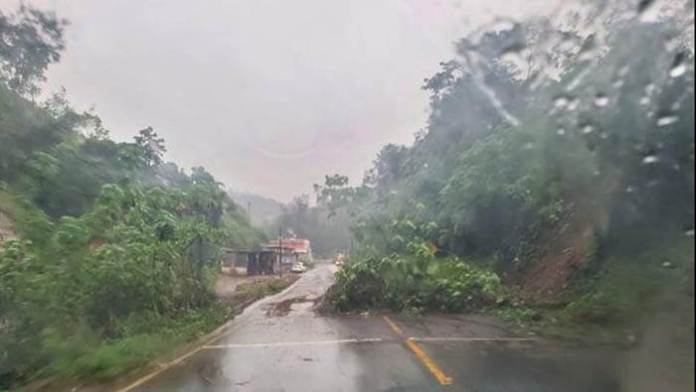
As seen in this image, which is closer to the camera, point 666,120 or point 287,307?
point 666,120

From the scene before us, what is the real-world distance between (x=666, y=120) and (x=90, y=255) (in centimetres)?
1036

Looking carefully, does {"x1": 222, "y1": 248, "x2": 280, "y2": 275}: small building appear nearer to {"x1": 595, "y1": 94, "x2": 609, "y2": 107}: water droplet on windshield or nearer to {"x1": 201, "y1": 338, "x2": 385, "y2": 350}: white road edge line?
{"x1": 201, "y1": 338, "x2": 385, "y2": 350}: white road edge line

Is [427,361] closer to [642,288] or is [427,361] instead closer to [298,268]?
[642,288]

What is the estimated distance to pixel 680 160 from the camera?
178 centimetres

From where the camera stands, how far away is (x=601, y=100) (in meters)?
2.58

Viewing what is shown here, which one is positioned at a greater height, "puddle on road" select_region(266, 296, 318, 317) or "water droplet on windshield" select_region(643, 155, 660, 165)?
"puddle on road" select_region(266, 296, 318, 317)

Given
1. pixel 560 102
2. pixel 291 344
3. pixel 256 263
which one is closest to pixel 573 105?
pixel 560 102

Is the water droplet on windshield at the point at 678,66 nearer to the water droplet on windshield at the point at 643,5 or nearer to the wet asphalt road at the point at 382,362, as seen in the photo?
the water droplet on windshield at the point at 643,5

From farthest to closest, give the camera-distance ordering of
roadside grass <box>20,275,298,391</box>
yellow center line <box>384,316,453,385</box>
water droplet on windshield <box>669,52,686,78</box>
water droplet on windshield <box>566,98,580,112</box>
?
roadside grass <box>20,275,298,391</box> < yellow center line <box>384,316,453,385</box> < water droplet on windshield <box>566,98,580,112</box> < water droplet on windshield <box>669,52,686,78</box>

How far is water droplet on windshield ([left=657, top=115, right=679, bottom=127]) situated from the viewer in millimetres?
1905

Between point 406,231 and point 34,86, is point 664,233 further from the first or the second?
point 34,86

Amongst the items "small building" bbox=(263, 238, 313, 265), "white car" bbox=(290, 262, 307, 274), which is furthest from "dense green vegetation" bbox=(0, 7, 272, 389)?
"small building" bbox=(263, 238, 313, 265)

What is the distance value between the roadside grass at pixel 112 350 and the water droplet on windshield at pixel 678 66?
7.60m

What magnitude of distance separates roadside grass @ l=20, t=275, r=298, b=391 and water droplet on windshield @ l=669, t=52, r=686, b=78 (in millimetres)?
7595
